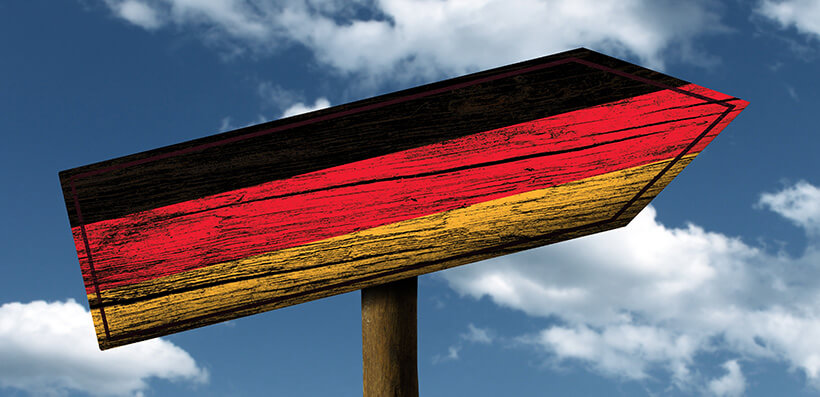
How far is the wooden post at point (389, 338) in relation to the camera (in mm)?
2949

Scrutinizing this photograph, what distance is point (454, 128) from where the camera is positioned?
2.72 metres

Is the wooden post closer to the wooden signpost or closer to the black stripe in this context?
the wooden signpost

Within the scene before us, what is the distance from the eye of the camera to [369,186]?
2.69 meters

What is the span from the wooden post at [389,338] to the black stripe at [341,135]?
2.12 feet

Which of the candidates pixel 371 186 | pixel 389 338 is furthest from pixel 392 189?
pixel 389 338

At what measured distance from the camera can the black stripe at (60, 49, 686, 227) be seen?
258cm

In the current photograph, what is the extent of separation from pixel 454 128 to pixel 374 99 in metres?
0.34

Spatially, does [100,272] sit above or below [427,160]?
below

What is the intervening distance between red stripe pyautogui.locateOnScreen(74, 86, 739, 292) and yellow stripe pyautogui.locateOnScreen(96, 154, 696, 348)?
0.13 feet

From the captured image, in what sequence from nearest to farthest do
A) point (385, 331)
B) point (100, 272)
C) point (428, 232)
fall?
point (100, 272) < point (428, 232) < point (385, 331)

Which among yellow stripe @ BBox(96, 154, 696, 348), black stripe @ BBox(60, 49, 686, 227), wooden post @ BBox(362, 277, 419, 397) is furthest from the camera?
wooden post @ BBox(362, 277, 419, 397)

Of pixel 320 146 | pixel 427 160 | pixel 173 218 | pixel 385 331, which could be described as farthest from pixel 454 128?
pixel 173 218

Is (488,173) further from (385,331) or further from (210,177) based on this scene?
(210,177)

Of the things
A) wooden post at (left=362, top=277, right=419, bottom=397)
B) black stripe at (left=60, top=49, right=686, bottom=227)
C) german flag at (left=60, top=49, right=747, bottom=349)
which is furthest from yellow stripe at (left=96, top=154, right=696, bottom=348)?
black stripe at (left=60, top=49, right=686, bottom=227)
